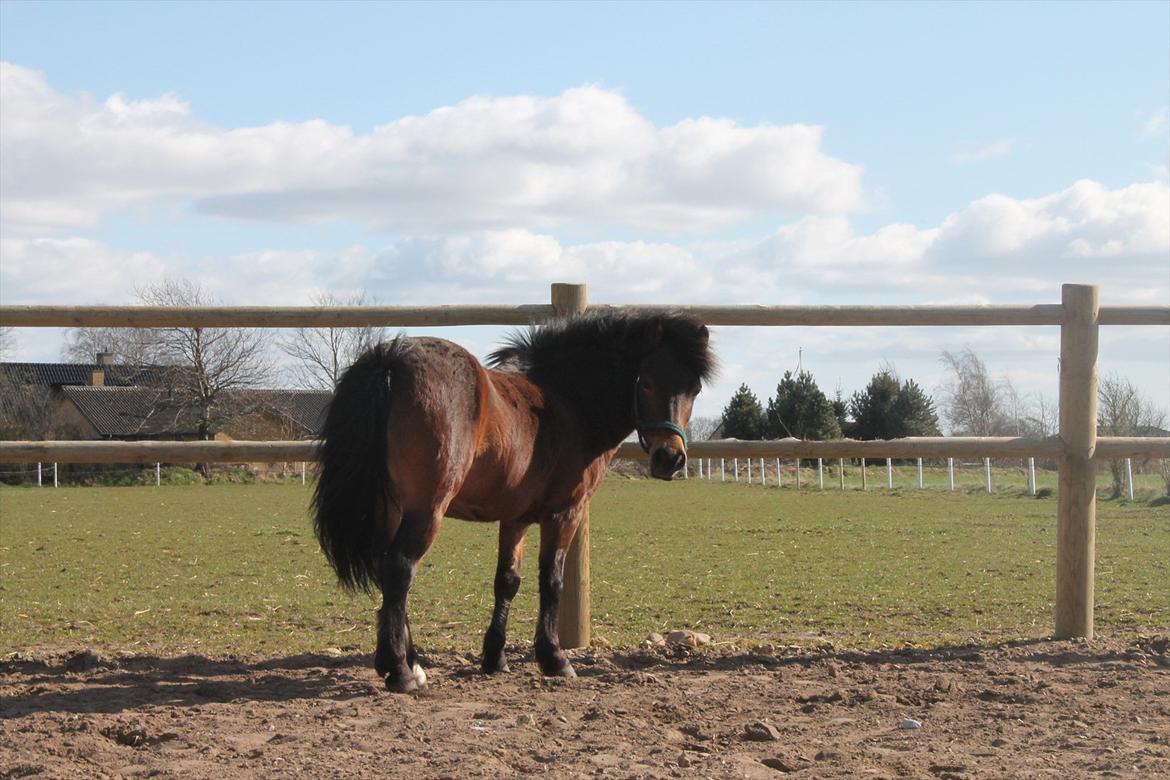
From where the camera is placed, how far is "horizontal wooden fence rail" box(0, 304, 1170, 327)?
6.00 m

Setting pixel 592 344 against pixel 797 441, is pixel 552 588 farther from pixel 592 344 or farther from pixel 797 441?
pixel 797 441

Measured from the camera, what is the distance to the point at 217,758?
3773 mm

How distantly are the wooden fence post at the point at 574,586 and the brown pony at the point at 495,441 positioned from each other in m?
0.38

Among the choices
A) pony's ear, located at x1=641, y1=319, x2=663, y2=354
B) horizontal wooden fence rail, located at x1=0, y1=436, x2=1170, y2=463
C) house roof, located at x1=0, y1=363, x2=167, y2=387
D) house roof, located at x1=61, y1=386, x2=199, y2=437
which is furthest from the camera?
house roof, located at x1=0, y1=363, x2=167, y2=387

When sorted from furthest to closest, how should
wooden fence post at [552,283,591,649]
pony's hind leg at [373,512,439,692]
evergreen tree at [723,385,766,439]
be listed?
evergreen tree at [723,385,766,439] → wooden fence post at [552,283,591,649] → pony's hind leg at [373,512,439,692]

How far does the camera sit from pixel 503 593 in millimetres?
5699

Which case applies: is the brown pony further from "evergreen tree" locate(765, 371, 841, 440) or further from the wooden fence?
"evergreen tree" locate(765, 371, 841, 440)

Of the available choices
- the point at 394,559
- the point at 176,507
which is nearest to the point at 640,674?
the point at 394,559

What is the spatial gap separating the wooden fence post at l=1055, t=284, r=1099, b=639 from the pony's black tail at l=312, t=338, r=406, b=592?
4.04 meters

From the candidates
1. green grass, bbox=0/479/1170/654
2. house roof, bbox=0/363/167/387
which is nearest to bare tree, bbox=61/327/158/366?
house roof, bbox=0/363/167/387

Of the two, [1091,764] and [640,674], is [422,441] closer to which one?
[640,674]

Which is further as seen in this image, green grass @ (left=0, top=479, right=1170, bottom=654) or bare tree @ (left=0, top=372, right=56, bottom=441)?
bare tree @ (left=0, top=372, right=56, bottom=441)

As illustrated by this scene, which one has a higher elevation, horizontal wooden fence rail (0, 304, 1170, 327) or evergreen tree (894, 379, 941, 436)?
horizontal wooden fence rail (0, 304, 1170, 327)

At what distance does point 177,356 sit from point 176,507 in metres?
23.7
